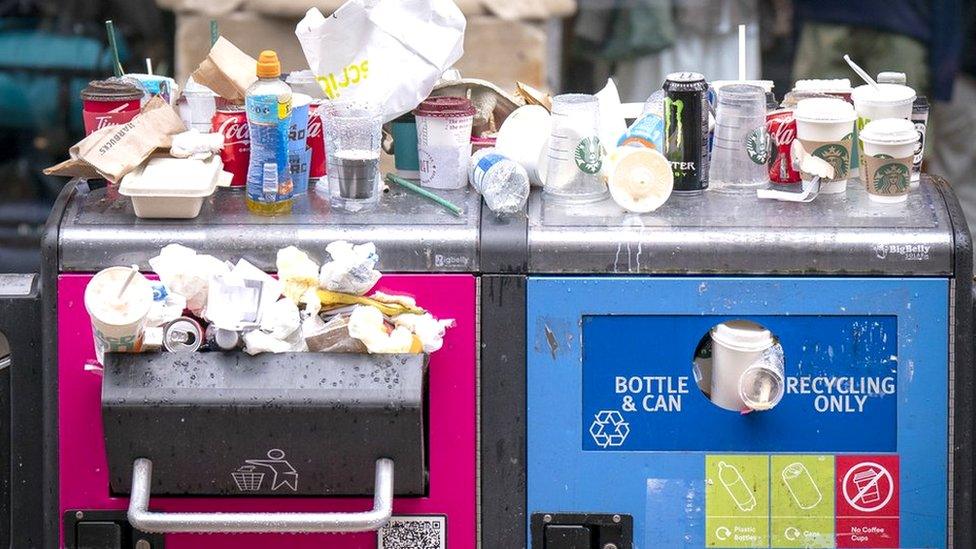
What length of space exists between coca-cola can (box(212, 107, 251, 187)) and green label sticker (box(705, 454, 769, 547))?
3.33ft

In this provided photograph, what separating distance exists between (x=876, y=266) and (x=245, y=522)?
1.13 metres

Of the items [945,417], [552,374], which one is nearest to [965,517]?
[945,417]

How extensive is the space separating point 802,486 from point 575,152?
0.71m

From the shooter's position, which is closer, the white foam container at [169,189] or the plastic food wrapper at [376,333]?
the plastic food wrapper at [376,333]

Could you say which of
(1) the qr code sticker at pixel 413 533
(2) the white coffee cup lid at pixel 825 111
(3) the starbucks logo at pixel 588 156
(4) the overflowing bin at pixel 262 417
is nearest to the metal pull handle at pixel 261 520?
(4) the overflowing bin at pixel 262 417

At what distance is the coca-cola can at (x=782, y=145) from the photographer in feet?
9.59

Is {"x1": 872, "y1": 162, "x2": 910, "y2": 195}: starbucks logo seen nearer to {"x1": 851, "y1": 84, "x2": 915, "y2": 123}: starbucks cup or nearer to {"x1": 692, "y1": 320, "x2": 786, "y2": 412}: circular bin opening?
{"x1": 851, "y1": 84, "x2": 915, "y2": 123}: starbucks cup

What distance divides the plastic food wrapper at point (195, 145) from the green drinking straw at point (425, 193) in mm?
330

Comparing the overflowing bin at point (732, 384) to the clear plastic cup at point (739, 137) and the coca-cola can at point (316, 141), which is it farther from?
the coca-cola can at point (316, 141)

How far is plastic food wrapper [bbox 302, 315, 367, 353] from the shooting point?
2.57m

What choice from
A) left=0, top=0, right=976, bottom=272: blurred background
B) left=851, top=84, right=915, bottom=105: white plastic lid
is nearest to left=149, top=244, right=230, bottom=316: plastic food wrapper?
left=851, top=84, right=915, bottom=105: white plastic lid

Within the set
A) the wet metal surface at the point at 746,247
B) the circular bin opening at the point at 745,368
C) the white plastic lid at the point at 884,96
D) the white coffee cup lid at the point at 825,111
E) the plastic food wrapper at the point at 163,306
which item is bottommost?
the circular bin opening at the point at 745,368

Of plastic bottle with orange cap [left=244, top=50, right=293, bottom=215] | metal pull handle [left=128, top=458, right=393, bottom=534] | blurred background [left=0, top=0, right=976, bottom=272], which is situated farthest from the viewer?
blurred background [left=0, top=0, right=976, bottom=272]

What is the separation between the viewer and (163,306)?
260 cm
